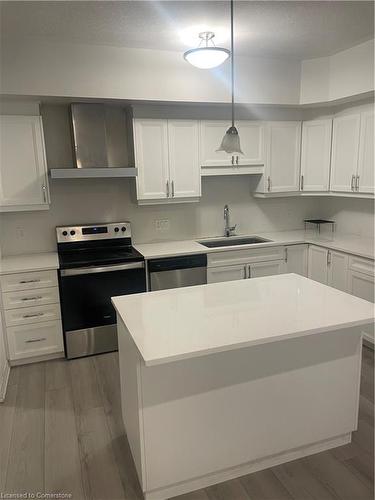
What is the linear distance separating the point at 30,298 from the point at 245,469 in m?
2.22

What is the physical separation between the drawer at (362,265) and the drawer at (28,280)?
2.78m

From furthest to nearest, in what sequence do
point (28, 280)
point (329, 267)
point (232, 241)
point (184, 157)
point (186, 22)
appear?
1. point (232, 241)
2. point (329, 267)
3. point (184, 157)
4. point (28, 280)
5. point (186, 22)

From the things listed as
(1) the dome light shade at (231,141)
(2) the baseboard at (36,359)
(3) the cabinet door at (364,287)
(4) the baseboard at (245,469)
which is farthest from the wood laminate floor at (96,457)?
(1) the dome light shade at (231,141)

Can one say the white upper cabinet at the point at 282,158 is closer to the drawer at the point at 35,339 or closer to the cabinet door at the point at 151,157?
the cabinet door at the point at 151,157

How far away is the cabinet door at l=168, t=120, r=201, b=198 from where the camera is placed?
3709 mm

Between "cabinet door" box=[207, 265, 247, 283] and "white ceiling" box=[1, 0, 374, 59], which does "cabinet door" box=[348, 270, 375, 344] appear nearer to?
"cabinet door" box=[207, 265, 247, 283]

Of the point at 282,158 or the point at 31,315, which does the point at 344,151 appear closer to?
the point at 282,158

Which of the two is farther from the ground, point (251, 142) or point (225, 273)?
point (251, 142)

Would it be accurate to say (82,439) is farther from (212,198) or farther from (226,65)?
(226,65)

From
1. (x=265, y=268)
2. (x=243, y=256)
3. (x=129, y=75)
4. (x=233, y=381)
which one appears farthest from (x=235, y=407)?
(x=129, y=75)

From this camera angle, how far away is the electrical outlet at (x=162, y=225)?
13.6ft

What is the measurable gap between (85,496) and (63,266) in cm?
181

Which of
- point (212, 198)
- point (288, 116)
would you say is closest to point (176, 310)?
point (212, 198)

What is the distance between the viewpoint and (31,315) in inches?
130
